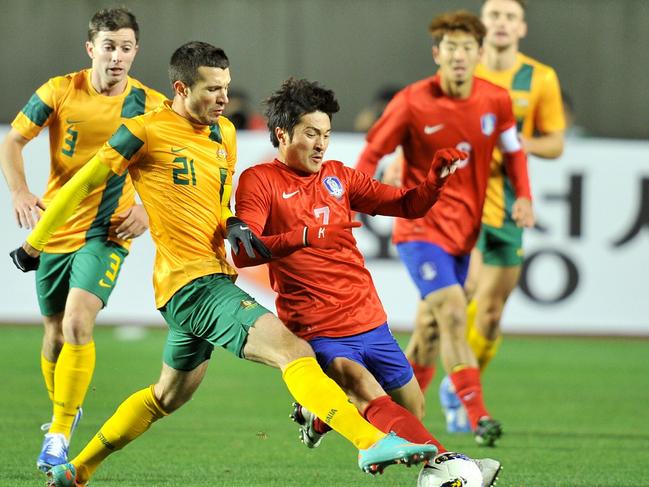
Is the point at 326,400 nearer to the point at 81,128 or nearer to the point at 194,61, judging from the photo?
the point at 194,61

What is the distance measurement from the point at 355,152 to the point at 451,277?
4927 millimetres

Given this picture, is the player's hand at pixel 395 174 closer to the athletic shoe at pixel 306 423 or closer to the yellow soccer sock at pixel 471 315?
the yellow soccer sock at pixel 471 315

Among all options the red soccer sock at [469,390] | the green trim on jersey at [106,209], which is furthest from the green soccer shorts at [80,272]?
the red soccer sock at [469,390]

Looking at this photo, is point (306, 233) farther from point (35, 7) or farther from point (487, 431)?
point (35, 7)

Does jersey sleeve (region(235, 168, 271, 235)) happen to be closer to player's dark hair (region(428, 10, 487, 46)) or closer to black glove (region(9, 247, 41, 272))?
black glove (region(9, 247, 41, 272))

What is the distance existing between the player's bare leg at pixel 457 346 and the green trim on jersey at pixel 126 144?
2484 millimetres

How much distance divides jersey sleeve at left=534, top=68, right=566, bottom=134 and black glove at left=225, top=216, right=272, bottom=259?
3.74m

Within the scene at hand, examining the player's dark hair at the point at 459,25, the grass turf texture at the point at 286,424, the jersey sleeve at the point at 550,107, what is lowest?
the grass turf texture at the point at 286,424

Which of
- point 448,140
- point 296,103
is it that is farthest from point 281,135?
point 448,140

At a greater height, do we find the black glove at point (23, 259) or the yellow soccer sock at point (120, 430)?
the black glove at point (23, 259)

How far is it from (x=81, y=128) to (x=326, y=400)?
7.56ft

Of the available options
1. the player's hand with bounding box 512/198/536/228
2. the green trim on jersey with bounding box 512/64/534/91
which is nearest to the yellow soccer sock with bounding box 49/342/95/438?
the player's hand with bounding box 512/198/536/228

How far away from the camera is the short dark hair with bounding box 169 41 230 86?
5.12 m

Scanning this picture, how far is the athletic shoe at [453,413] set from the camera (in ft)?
24.7
